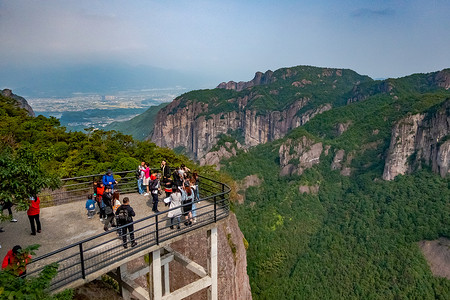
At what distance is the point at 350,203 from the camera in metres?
104

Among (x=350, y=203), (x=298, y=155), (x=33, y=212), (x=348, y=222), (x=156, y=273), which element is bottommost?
(x=348, y=222)

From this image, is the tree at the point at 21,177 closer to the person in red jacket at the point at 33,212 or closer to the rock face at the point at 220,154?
the person in red jacket at the point at 33,212

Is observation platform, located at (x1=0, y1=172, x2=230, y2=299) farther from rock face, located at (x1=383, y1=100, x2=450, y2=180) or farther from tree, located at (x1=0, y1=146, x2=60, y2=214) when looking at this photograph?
rock face, located at (x1=383, y1=100, x2=450, y2=180)

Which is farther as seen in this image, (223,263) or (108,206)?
(223,263)

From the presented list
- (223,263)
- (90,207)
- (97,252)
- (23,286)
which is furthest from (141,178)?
(223,263)

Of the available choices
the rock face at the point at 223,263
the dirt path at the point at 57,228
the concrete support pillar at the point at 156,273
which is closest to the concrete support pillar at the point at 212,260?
the concrete support pillar at the point at 156,273

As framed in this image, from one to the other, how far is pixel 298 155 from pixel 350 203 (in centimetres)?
2692

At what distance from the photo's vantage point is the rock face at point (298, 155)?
119312 mm

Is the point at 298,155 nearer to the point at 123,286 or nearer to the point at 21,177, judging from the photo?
the point at 123,286

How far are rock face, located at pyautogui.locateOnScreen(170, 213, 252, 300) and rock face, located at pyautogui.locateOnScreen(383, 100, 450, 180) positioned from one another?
91486 millimetres

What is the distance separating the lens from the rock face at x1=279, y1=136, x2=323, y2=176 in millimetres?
119312

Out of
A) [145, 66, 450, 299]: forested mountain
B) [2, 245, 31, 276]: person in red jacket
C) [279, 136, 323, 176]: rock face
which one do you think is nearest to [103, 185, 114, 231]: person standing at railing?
[2, 245, 31, 276]: person in red jacket

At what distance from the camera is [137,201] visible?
1464cm

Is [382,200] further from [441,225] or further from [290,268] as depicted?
[290,268]
